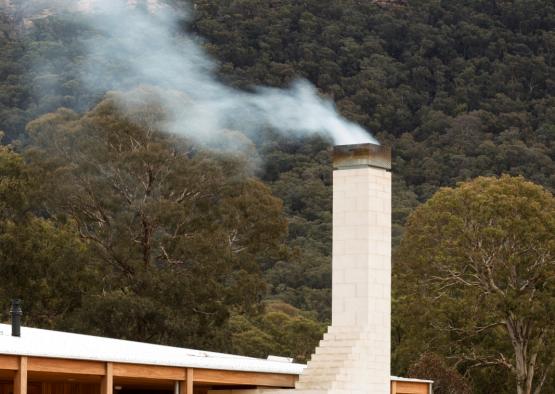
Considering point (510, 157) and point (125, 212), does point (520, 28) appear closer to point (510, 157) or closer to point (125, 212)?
point (510, 157)

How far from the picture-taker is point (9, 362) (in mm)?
19703

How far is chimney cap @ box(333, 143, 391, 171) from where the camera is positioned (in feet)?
85.7

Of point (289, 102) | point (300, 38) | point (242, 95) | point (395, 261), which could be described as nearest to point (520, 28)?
point (300, 38)

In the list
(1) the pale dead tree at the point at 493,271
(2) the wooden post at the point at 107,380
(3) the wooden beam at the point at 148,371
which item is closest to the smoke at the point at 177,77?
(1) the pale dead tree at the point at 493,271

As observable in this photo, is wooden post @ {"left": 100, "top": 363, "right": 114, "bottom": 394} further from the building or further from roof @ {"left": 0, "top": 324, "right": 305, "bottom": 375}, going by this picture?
the building

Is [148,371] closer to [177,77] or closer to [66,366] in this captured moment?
[66,366]

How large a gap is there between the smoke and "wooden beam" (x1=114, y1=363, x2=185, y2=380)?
1779 centimetres

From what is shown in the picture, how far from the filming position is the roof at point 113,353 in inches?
800

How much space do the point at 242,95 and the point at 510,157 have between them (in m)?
Result: 16.7

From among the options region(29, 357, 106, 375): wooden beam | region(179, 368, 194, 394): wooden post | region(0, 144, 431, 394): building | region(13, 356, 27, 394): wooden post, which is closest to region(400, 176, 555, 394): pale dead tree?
region(0, 144, 431, 394): building

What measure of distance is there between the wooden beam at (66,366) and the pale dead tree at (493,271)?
90.9 ft

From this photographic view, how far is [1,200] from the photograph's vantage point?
155ft

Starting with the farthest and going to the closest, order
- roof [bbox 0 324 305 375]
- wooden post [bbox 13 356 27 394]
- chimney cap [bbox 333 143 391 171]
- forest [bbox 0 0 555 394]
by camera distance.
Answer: forest [bbox 0 0 555 394], chimney cap [bbox 333 143 391 171], roof [bbox 0 324 305 375], wooden post [bbox 13 356 27 394]

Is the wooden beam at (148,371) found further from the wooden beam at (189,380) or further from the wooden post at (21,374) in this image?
the wooden post at (21,374)
